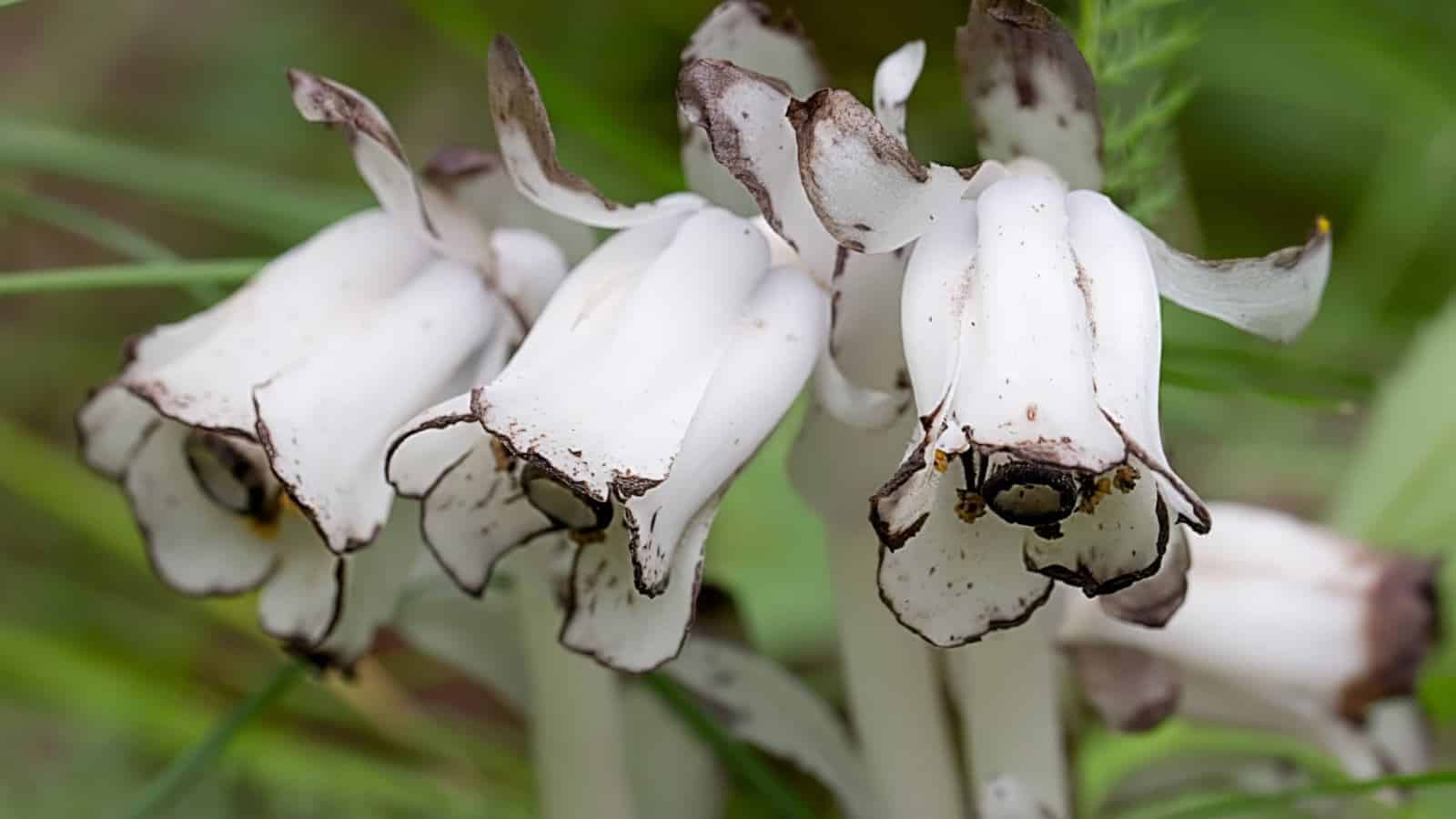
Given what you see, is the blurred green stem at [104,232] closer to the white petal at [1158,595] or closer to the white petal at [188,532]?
the white petal at [188,532]

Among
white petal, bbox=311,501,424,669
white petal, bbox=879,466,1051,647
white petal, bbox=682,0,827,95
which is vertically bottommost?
white petal, bbox=311,501,424,669

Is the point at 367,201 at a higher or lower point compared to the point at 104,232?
lower

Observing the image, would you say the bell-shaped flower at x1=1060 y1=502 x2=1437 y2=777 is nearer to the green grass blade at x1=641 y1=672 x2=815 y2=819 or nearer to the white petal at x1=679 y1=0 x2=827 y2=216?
the green grass blade at x1=641 y1=672 x2=815 y2=819

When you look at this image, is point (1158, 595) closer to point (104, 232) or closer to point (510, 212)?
point (510, 212)

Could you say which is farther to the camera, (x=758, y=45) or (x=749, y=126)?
(x=758, y=45)

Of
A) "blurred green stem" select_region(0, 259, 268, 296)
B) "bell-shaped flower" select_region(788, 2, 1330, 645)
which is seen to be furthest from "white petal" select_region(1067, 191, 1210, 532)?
"blurred green stem" select_region(0, 259, 268, 296)

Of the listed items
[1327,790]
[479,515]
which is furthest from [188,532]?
[1327,790]

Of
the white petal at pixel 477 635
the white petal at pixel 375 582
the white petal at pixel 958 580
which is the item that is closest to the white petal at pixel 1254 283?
the white petal at pixel 958 580
